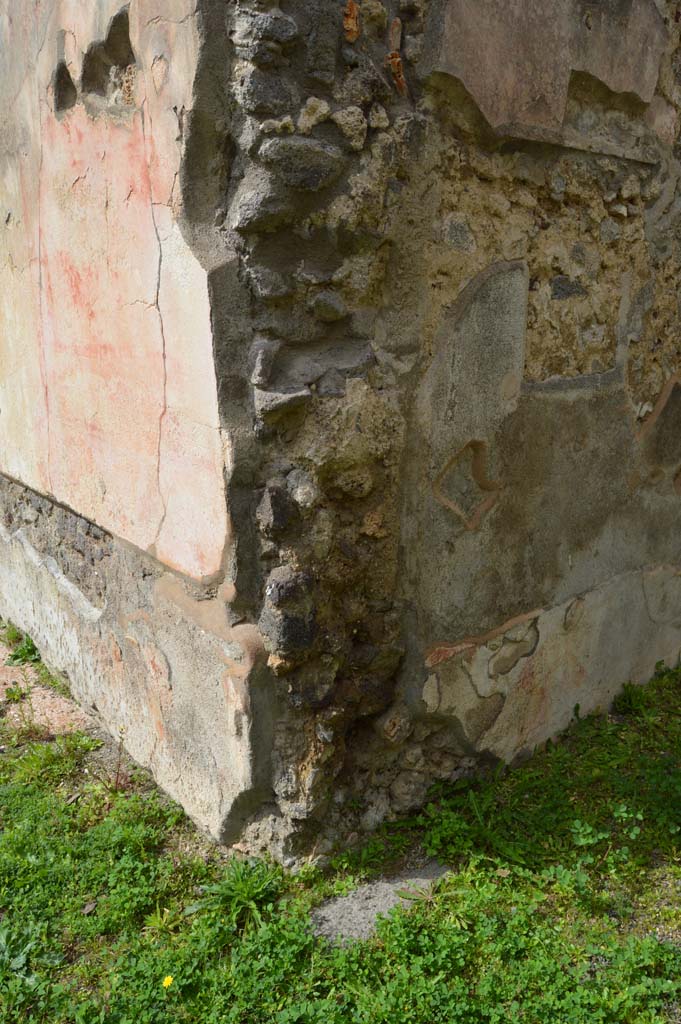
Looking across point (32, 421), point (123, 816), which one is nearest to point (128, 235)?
point (32, 421)

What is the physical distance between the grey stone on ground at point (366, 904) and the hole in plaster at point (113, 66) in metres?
1.82

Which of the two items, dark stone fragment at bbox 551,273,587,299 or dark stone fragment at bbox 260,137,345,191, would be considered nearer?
dark stone fragment at bbox 260,137,345,191

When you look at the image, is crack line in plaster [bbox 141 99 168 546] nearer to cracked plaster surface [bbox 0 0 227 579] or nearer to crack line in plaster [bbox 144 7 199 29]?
cracked plaster surface [bbox 0 0 227 579]

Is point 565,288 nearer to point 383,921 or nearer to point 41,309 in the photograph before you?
point 41,309

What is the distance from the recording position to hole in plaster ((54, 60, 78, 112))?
6.36ft

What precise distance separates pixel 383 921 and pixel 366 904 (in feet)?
0.28

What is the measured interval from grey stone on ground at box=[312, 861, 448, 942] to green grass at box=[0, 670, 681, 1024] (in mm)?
30

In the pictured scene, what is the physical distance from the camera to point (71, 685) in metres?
2.73

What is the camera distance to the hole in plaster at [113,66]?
1.71 metres

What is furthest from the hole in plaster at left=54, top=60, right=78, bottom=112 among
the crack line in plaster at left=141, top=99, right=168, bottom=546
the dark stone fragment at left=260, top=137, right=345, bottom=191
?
the dark stone fragment at left=260, top=137, right=345, bottom=191

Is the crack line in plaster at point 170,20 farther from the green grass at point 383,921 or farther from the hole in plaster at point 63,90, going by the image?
the green grass at point 383,921

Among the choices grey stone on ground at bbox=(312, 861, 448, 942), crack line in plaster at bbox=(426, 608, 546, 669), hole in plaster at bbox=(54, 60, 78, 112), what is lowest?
grey stone on ground at bbox=(312, 861, 448, 942)

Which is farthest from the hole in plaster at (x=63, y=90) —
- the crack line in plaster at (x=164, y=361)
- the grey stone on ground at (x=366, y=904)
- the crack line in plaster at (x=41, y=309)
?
the grey stone on ground at (x=366, y=904)

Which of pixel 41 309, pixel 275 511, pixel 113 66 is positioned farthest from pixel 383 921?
pixel 113 66
